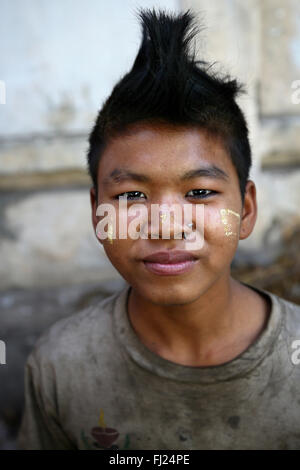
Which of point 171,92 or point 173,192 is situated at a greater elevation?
point 171,92

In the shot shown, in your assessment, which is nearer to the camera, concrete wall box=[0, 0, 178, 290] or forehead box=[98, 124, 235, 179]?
forehead box=[98, 124, 235, 179]

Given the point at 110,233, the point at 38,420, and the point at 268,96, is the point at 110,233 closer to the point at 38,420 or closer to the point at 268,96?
the point at 38,420

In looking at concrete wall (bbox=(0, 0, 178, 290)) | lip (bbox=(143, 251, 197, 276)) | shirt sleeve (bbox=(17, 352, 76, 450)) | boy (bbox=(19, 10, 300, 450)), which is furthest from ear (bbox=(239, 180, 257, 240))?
concrete wall (bbox=(0, 0, 178, 290))

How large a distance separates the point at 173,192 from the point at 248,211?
12.5 inches

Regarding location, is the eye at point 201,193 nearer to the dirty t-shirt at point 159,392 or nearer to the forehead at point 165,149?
the forehead at point 165,149

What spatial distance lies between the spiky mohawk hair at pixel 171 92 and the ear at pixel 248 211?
0.07 metres

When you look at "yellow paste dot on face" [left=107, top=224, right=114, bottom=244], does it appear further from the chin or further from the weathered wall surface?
the weathered wall surface

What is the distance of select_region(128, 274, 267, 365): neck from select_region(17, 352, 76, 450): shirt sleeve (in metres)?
0.34

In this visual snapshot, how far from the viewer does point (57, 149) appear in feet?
8.11

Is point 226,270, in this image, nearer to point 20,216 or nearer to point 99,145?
point 99,145

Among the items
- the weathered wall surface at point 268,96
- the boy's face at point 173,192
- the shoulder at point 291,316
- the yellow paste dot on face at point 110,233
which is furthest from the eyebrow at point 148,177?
the weathered wall surface at point 268,96

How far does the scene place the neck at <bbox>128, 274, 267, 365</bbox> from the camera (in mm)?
1286

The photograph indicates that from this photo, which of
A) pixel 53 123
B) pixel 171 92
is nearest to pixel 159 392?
pixel 171 92

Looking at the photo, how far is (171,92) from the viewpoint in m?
1.12
